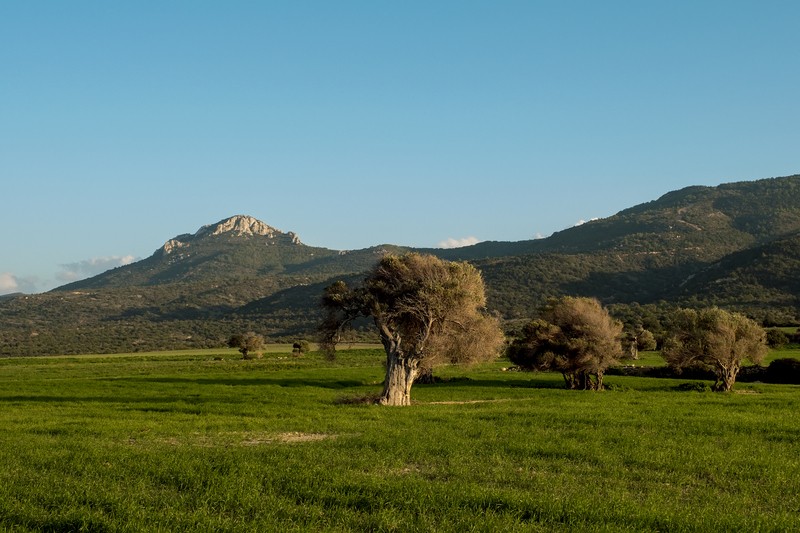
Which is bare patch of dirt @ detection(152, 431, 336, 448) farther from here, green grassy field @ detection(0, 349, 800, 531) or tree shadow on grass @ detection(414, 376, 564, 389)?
tree shadow on grass @ detection(414, 376, 564, 389)

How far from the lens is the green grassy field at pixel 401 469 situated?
11750 millimetres

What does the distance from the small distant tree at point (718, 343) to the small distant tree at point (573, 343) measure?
499 centimetres

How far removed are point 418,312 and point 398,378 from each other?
390cm

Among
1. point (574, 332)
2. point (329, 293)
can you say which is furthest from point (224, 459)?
point (574, 332)

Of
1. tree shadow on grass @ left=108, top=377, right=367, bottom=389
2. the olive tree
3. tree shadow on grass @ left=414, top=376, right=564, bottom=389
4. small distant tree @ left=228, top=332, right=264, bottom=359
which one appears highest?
the olive tree

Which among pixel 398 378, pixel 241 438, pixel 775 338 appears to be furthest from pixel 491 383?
pixel 775 338

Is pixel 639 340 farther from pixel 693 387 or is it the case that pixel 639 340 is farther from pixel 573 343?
pixel 573 343

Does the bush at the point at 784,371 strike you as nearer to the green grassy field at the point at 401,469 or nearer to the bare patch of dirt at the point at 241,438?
the green grassy field at the point at 401,469

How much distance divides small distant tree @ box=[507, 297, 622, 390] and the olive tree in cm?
1631

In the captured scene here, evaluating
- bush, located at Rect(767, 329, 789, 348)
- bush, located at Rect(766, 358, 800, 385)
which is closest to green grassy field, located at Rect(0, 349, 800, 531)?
bush, located at Rect(766, 358, 800, 385)

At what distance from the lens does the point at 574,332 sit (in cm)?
5847

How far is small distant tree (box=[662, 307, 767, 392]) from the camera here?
2088 inches

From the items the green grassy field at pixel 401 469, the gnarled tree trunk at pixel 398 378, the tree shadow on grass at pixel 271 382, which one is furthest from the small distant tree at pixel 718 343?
the tree shadow on grass at pixel 271 382

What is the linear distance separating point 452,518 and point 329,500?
258cm
